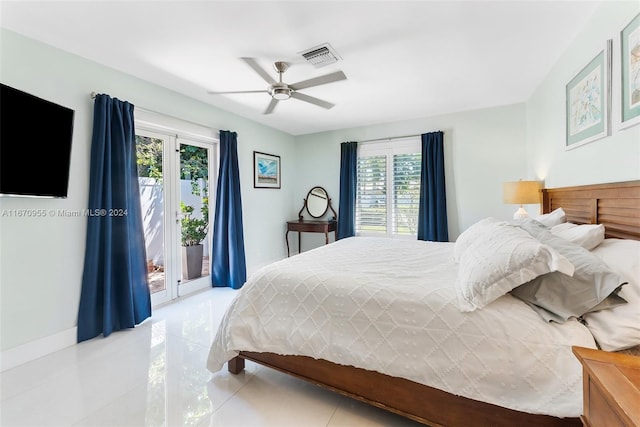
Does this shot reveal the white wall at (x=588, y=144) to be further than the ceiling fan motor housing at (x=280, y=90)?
No

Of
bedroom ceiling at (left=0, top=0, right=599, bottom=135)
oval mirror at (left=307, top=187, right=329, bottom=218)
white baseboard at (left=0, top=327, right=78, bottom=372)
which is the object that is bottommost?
white baseboard at (left=0, top=327, right=78, bottom=372)

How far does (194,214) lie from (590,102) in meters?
4.03

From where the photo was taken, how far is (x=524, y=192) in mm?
2859

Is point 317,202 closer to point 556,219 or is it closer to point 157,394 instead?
point 556,219

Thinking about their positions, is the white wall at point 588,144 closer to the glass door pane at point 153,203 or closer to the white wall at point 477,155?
the white wall at point 477,155

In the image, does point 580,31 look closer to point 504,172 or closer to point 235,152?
point 504,172

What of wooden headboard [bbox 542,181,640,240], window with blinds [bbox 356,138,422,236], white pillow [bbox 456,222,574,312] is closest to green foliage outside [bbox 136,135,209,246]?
window with blinds [bbox 356,138,422,236]

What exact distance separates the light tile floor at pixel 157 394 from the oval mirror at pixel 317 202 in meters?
3.10

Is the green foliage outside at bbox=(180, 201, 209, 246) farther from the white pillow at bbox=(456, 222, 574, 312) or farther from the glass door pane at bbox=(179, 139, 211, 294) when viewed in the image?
the white pillow at bbox=(456, 222, 574, 312)

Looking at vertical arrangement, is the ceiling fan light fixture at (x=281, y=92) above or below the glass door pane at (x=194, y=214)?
above

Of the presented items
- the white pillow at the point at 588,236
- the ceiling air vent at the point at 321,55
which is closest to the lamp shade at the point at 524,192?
the white pillow at the point at 588,236

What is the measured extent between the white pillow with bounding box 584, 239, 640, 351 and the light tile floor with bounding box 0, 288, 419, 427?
1.01 metres

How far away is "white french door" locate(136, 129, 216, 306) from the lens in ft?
10.1

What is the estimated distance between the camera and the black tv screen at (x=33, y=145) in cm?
186
